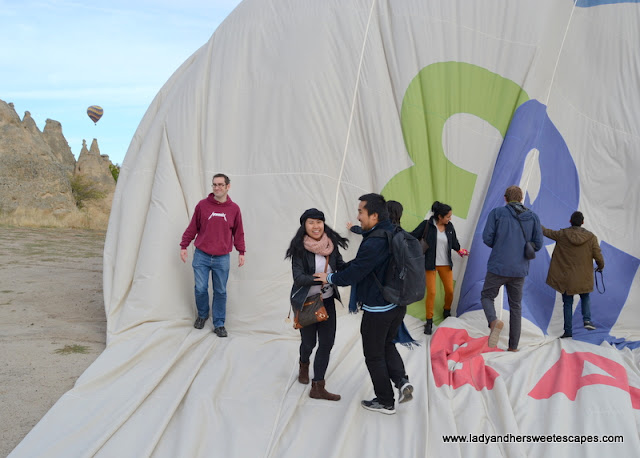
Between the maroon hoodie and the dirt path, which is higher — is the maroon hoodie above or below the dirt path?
above

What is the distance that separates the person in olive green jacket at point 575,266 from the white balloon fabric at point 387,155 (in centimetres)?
25

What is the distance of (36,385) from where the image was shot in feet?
12.4

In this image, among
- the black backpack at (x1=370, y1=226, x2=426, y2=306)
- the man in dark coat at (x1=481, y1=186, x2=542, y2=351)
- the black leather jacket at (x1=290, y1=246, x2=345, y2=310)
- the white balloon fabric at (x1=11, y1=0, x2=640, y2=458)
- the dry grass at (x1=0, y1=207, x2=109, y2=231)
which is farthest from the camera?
the dry grass at (x1=0, y1=207, x2=109, y2=231)

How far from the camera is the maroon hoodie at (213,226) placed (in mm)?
4871

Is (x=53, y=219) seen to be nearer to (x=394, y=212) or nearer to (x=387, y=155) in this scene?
(x=387, y=155)

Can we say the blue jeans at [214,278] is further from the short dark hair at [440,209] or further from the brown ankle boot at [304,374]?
the short dark hair at [440,209]

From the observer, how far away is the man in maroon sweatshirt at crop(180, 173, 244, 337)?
16.0ft

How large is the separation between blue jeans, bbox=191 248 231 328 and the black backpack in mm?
2170

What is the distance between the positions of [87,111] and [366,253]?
2891cm

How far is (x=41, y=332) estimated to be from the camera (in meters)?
4.97

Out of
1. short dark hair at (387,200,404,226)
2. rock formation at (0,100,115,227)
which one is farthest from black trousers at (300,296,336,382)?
rock formation at (0,100,115,227)

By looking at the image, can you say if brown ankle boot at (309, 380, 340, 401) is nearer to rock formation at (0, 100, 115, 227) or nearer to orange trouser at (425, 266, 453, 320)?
orange trouser at (425, 266, 453, 320)

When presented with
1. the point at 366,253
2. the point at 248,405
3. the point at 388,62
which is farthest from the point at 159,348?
the point at 388,62

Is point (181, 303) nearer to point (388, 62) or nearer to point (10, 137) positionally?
point (388, 62)
